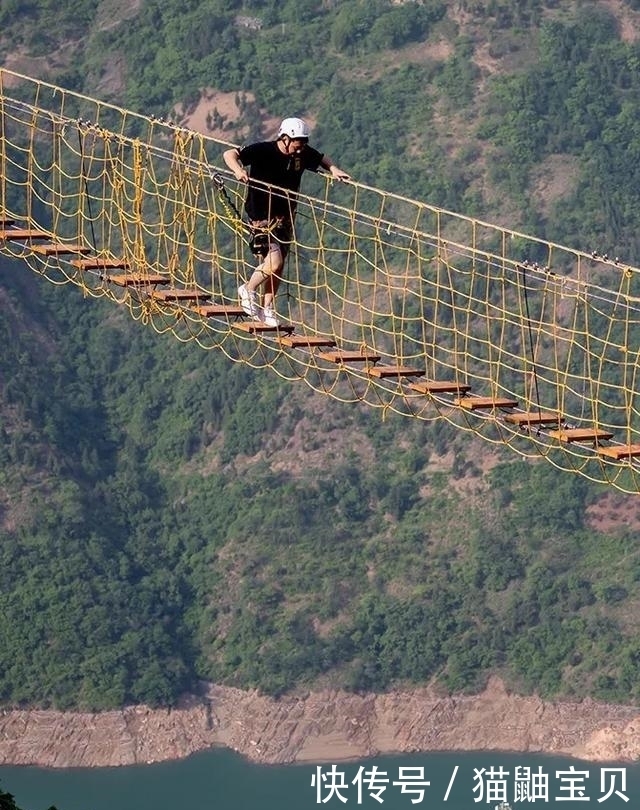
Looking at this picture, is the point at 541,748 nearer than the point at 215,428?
Yes

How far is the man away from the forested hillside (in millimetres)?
37739

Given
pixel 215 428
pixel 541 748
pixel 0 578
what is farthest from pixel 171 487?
pixel 541 748

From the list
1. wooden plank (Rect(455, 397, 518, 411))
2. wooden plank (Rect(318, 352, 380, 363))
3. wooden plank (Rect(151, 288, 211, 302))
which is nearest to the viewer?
wooden plank (Rect(455, 397, 518, 411))

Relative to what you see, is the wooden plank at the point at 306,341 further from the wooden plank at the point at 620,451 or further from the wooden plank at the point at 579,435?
the wooden plank at the point at 620,451

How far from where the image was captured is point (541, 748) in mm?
65438

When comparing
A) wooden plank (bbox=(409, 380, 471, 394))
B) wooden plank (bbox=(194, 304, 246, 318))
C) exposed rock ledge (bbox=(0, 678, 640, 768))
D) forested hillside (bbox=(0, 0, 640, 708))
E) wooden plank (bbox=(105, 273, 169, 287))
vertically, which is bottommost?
exposed rock ledge (bbox=(0, 678, 640, 768))

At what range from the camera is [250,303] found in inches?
1051

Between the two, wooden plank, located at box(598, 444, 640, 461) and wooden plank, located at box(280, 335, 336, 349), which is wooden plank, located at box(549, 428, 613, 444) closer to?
wooden plank, located at box(598, 444, 640, 461)

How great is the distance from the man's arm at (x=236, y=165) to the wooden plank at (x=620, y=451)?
4777mm

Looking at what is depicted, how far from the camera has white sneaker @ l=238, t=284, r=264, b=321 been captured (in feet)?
87.1

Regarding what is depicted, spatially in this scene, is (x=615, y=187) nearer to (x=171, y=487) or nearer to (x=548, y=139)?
(x=548, y=139)

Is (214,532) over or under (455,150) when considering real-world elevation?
under

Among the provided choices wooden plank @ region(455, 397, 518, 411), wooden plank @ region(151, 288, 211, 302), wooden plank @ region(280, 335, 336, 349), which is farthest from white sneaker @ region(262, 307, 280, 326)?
wooden plank @ region(455, 397, 518, 411)

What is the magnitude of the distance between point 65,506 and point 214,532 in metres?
3.90
